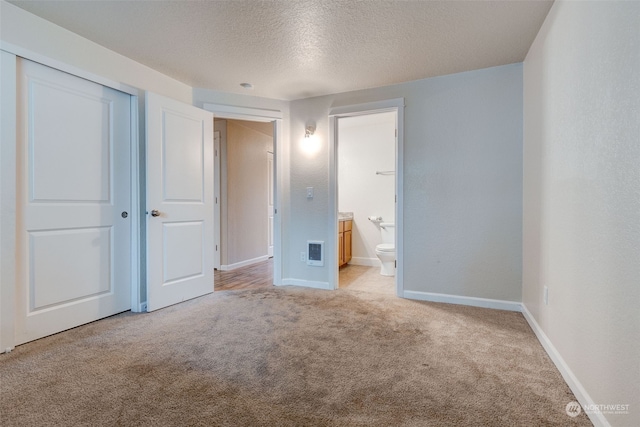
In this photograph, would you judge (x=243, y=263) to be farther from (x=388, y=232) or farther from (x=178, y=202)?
(x=388, y=232)

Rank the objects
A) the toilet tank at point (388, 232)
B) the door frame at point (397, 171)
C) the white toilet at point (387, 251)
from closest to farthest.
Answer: the door frame at point (397, 171), the white toilet at point (387, 251), the toilet tank at point (388, 232)

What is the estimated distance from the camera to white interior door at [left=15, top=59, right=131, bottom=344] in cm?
205

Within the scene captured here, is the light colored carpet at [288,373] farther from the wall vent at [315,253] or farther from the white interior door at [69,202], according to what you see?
the wall vent at [315,253]

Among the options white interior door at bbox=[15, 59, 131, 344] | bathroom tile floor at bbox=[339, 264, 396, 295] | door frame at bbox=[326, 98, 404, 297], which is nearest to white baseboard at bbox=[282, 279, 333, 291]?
door frame at bbox=[326, 98, 404, 297]

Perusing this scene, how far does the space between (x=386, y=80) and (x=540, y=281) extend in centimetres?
221

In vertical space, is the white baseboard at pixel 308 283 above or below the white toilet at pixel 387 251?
below

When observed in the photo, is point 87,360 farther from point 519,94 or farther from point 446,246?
point 519,94

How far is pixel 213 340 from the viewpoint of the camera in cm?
209

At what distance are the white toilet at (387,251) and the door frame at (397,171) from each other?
0.92m

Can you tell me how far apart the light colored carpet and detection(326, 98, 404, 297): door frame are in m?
0.73

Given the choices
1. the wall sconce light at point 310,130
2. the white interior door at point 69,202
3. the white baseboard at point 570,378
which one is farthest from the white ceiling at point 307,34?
the white baseboard at point 570,378

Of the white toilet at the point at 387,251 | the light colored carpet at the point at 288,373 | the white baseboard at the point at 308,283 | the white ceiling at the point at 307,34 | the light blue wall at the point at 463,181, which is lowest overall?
the light colored carpet at the point at 288,373

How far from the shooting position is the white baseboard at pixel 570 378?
1.24 meters

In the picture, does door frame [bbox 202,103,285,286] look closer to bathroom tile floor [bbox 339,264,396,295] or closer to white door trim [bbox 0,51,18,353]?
bathroom tile floor [bbox 339,264,396,295]
